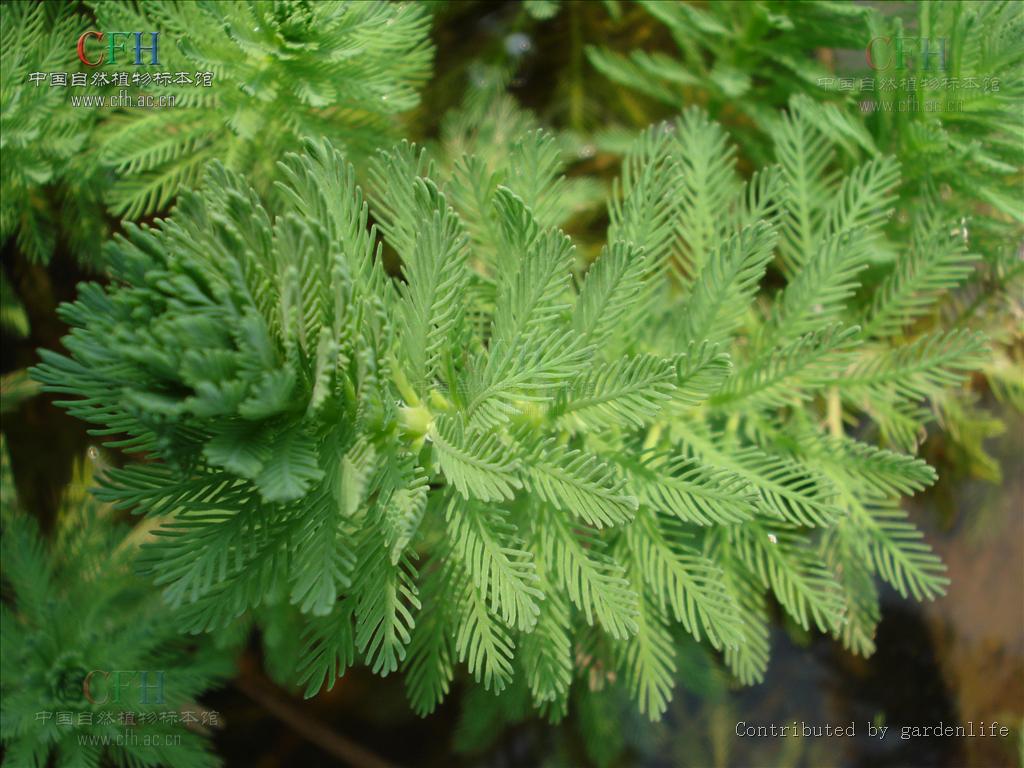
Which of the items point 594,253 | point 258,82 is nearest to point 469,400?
point 258,82

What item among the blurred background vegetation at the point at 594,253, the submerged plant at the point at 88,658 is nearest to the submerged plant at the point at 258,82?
the blurred background vegetation at the point at 594,253

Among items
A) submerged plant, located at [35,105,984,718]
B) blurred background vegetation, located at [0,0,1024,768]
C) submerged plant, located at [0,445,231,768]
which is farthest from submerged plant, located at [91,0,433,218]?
submerged plant, located at [0,445,231,768]

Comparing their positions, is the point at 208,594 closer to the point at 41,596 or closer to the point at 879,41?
the point at 41,596

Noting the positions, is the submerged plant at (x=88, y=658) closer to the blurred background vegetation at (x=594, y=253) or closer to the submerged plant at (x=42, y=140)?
the blurred background vegetation at (x=594, y=253)

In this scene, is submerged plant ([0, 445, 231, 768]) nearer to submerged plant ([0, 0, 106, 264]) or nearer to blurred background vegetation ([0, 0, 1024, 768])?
blurred background vegetation ([0, 0, 1024, 768])

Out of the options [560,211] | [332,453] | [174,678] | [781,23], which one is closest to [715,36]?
[781,23]
